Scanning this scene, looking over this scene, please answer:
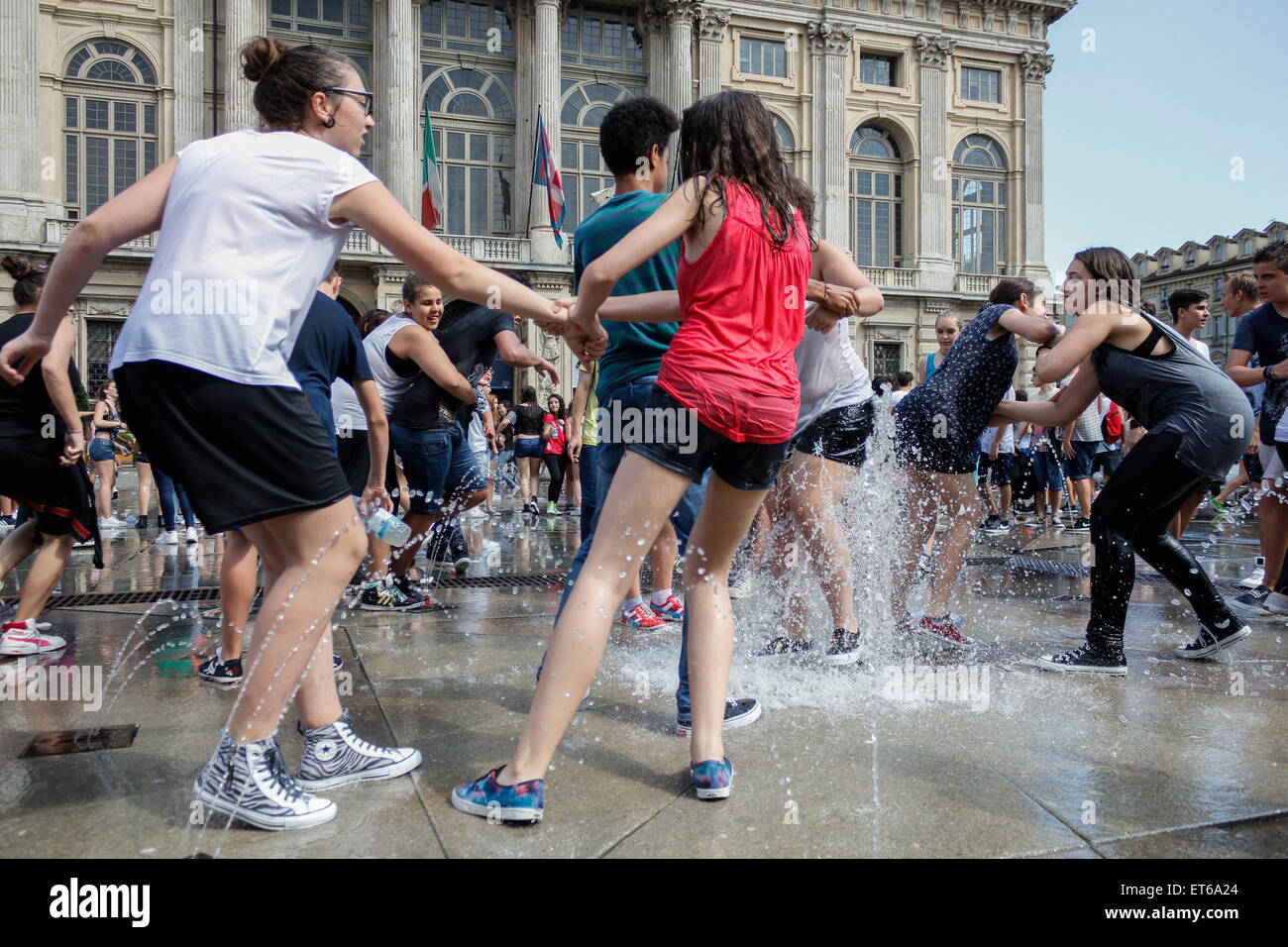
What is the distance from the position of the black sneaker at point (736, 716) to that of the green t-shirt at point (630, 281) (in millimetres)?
1086

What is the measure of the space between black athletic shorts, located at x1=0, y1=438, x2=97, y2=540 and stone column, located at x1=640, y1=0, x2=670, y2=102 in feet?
86.6

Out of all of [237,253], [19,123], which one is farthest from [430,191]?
[237,253]

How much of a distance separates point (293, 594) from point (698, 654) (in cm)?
106

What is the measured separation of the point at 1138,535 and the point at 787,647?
1.56 m

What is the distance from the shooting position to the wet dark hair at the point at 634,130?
318cm

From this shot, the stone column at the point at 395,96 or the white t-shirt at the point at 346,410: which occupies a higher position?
the stone column at the point at 395,96

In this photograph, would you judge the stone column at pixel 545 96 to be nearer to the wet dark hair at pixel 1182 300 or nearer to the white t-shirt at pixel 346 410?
the wet dark hair at pixel 1182 300

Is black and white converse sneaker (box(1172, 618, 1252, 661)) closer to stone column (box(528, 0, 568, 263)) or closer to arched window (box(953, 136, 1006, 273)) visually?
stone column (box(528, 0, 568, 263))

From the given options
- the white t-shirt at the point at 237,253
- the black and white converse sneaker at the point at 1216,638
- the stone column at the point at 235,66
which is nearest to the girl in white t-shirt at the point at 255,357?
the white t-shirt at the point at 237,253

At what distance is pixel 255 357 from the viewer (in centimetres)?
222

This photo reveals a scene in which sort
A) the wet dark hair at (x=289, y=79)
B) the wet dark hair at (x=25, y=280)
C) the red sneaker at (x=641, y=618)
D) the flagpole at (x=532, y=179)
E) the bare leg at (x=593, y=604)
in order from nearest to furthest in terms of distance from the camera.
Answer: the bare leg at (x=593, y=604) < the wet dark hair at (x=289, y=79) < the wet dark hair at (x=25, y=280) < the red sneaker at (x=641, y=618) < the flagpole at (x=532, y=179)

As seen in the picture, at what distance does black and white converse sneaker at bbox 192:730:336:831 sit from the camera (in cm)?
225

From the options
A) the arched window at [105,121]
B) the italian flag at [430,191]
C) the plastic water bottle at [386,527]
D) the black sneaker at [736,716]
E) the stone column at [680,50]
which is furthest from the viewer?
the stone column at [680,50]
